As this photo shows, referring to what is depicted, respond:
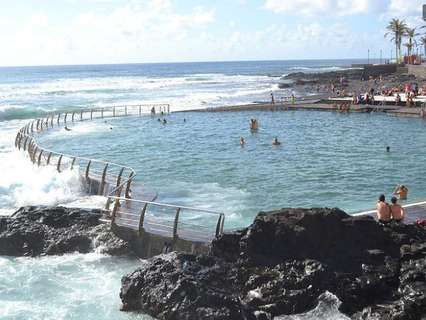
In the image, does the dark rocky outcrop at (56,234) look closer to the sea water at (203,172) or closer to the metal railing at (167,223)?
the sea water at (203,172)

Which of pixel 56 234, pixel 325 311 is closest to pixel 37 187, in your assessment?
pixel 56 234

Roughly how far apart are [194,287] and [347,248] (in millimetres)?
3739

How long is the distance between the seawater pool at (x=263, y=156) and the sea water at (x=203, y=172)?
0.22 ft

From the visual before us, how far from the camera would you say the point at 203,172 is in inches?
1207

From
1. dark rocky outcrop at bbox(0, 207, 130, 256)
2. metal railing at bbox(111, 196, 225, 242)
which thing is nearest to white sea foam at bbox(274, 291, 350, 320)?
metal railing at bbox(111, 196, 225, 242)

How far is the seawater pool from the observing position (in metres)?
24.6

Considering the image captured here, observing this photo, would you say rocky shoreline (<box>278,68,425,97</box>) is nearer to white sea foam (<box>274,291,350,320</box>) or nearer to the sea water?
the sea water

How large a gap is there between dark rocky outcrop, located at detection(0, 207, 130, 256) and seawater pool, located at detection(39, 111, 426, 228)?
450 centimetres

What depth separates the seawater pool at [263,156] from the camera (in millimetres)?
24562

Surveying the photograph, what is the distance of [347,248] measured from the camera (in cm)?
1367

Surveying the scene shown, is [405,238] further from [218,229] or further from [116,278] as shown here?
[116,278]

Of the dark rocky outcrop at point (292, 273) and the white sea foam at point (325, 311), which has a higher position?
the dark rocky outcrop at point (292, 273)

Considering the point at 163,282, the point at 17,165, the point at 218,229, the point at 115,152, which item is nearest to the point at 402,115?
the point at 115,152

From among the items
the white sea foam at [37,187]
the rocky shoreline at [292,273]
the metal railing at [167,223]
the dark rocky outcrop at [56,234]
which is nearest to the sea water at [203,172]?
the white sea foam at [37,187]
